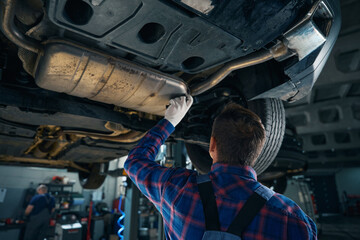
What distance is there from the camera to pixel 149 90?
1421mm

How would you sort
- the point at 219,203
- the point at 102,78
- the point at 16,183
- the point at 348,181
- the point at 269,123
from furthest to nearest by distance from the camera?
the point at 348,181 < the point at 16,183 < the point at 269,123 < the point at 102,78 < the point at 219,203

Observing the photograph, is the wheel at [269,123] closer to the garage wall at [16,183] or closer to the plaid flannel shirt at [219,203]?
the plaid flannel shirt at [219,203]

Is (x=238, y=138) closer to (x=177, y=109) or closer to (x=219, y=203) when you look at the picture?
(x=219, y=203)

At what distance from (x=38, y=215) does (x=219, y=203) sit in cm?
566

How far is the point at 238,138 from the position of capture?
0.85m

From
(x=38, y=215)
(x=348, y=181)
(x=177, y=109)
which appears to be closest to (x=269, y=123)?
(x=177, y=109)

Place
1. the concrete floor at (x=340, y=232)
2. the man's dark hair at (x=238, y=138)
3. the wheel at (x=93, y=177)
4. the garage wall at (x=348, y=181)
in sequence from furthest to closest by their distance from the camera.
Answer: the garage wall at (x=348, y=181), the concrete floor at (x=340, y=232), the wheel at (x=93, y=177), the man's dark hair at (x=238, y=138)

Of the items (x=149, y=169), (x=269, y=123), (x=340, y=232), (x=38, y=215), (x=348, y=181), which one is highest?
(x=348, y=181)

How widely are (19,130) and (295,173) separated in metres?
3.56

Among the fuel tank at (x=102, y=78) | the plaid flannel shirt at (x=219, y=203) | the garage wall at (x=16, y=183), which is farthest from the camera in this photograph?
the garage wall at (x=16, y=183)

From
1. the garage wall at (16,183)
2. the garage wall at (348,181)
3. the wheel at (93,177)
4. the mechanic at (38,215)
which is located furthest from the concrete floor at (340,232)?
the garage wall at (16,183)

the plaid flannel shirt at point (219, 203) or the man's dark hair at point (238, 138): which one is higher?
the man's dark hair at point (238, 138)

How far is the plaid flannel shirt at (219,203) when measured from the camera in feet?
2.29

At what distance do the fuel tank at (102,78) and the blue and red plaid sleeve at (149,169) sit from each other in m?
0.32
